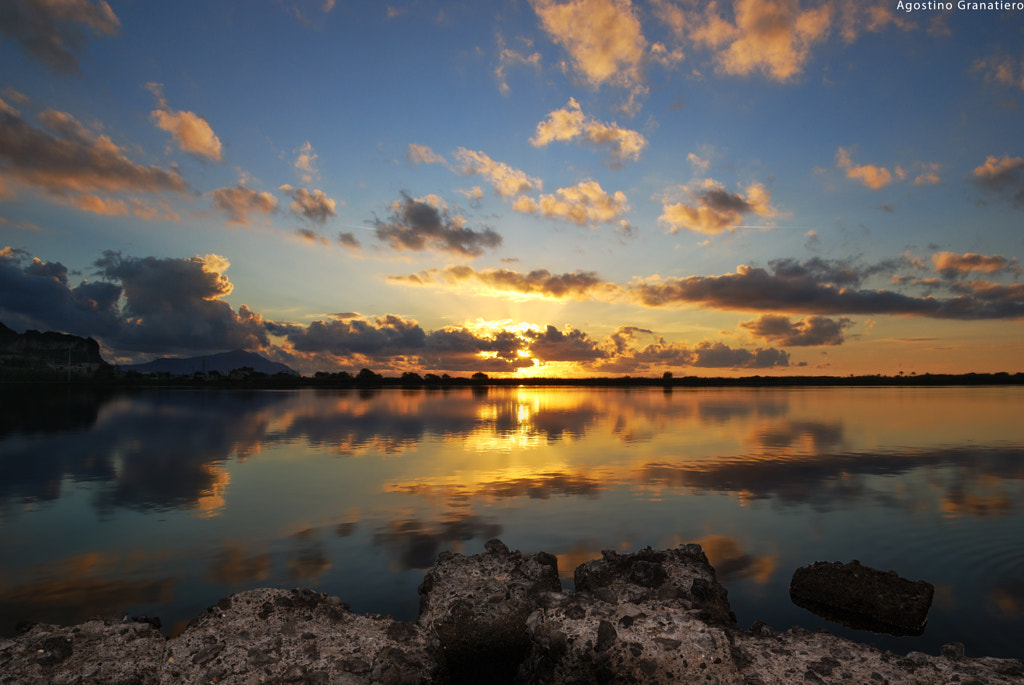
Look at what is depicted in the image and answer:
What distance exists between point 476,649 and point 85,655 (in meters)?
4.21

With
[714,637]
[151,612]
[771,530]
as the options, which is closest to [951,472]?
[771,530]

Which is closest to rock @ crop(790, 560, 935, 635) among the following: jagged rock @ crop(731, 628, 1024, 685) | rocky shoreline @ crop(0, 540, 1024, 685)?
rocky shoreline @ crop(0, 540, 1024, 685)

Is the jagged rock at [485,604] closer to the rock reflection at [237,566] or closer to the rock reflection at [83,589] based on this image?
the rock reflection at [237,566]

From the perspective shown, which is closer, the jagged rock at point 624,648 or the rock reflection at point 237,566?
the jagged rock at point 624,648

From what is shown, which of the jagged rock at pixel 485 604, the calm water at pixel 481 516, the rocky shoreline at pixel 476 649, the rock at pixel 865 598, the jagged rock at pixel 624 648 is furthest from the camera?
the calm water at pixel 481 516

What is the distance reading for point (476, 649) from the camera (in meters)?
5.79

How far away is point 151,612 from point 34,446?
2655 centimetres

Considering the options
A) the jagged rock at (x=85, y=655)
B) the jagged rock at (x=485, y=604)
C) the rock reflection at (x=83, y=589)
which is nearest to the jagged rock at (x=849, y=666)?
the jagged rock at (x=485, y=604)

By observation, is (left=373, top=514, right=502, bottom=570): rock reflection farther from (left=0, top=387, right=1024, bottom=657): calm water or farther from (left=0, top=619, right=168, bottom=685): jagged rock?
(left=0, top=619, right=168, bottom=685): jagged rock

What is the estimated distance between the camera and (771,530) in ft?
39.8

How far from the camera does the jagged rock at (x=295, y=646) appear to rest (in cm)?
546

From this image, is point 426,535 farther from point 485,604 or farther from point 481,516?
point 485,604

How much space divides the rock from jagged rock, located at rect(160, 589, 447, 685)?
5.90 metres

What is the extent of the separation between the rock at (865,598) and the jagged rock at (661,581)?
180 cm
